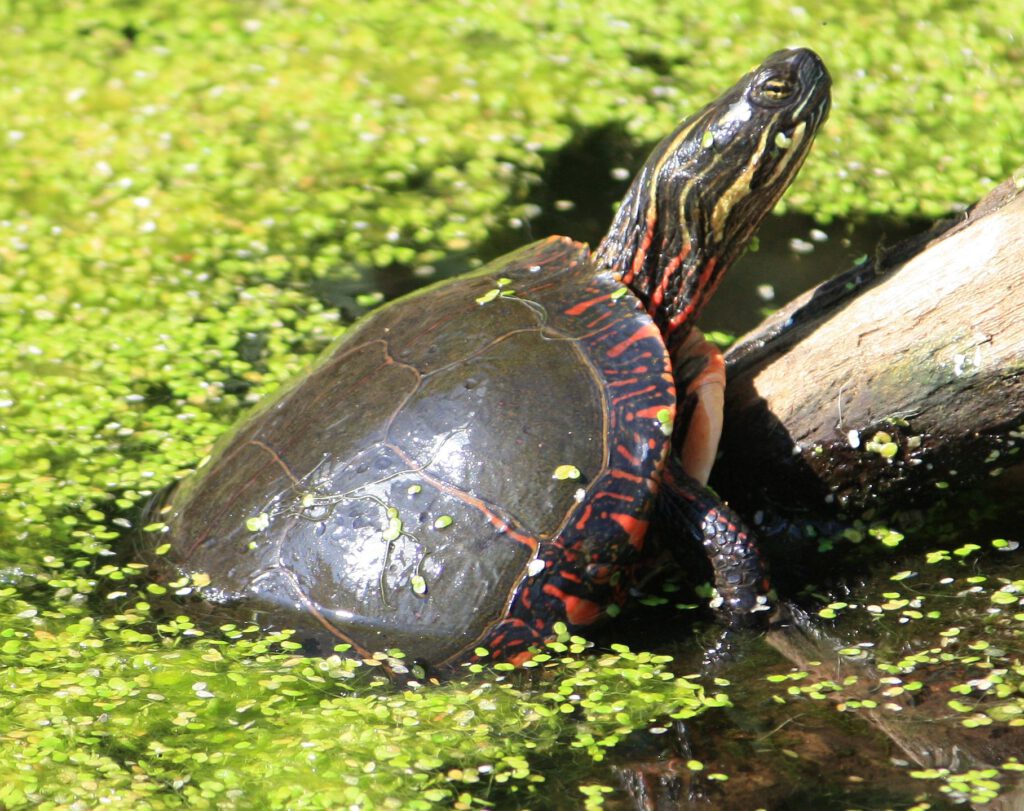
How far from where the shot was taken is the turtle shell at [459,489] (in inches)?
149

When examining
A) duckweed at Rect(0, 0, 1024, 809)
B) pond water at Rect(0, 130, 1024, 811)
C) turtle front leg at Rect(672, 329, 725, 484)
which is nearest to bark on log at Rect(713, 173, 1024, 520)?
turtle front leg at Rect(672, 329, 725, 484)

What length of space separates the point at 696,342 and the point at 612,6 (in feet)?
17.2

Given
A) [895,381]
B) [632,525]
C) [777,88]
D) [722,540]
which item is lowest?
[722,540]

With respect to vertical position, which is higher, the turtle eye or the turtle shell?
the turtle eye

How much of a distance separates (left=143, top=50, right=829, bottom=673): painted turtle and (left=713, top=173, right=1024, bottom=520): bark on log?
0.25 metres

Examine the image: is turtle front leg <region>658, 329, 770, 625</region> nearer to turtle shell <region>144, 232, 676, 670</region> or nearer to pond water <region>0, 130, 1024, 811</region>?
pond water <region>0, 130, 1024, 811</region>

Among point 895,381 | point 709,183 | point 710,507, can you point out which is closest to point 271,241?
point 709,183

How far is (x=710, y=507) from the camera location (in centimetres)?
407

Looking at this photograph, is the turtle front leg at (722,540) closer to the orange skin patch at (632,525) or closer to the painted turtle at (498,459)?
the painted turtle at (498,459)

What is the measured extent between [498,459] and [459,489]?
156 mm

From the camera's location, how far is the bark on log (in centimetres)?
384

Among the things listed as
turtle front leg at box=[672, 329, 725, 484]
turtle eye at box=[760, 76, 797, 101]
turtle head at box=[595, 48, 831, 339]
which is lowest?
turtle front leg at box=[672, 329, 725, 484]

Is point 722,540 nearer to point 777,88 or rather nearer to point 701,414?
point 701,414

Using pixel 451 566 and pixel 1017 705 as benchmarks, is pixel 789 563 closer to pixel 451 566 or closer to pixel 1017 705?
pixel 1017 705
